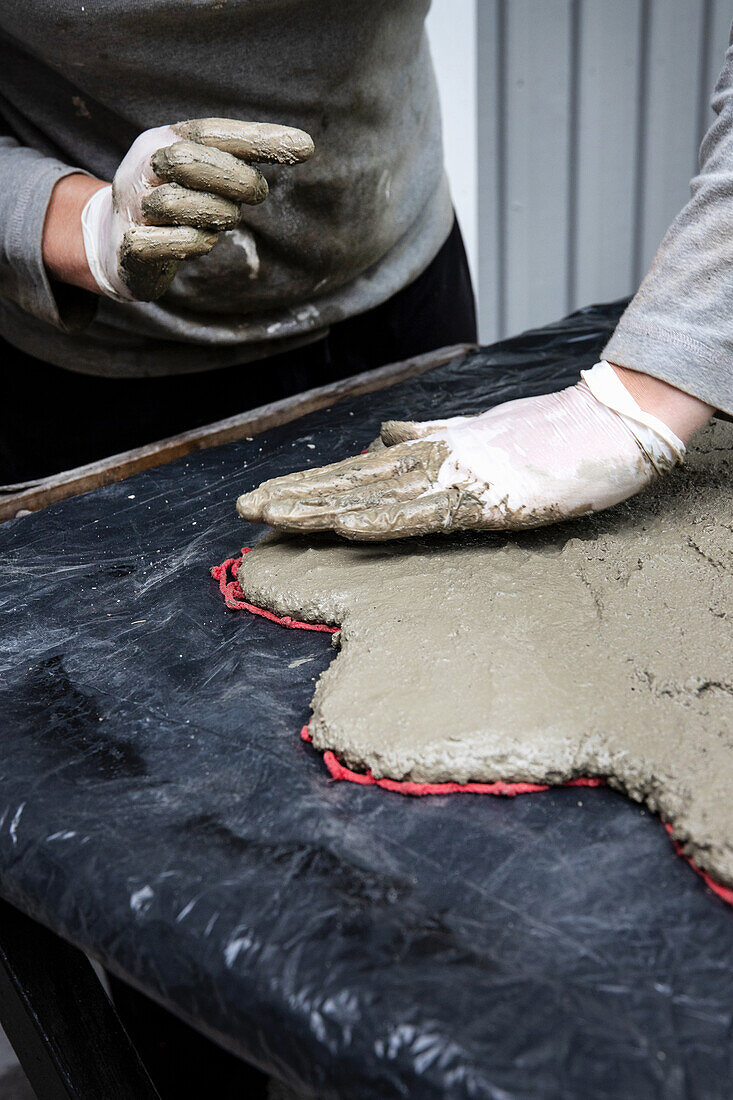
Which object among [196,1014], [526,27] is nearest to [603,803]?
[196,1014]

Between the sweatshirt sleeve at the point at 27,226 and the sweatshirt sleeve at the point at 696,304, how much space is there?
950 millimetres

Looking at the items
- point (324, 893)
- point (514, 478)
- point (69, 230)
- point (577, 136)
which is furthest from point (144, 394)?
point (577, 136)

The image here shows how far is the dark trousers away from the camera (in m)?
1.76

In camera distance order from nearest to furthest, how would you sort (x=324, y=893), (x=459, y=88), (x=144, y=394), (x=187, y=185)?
(x=324, y=893), (x=187, y=185), (x=144, y=394), (x=459, y=88)

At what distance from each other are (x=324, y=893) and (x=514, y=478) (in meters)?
0.57

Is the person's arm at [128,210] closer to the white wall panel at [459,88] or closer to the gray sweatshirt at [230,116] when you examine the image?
the gray sweatshirt at [230,116]

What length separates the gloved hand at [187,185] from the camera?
43.8 inches

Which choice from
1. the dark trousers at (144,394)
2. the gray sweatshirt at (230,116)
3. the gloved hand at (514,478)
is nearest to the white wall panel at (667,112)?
the dark trousers at (144,394)

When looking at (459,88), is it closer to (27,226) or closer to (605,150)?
(605,150)

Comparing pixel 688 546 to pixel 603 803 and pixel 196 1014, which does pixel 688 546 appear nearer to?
pixel 603 803

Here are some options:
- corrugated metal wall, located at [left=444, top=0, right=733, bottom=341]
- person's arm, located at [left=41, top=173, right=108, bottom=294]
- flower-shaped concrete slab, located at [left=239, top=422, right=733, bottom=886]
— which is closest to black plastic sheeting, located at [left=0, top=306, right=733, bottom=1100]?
flower-shaped concrete slab, located at [left=239, top=422, right=733, bottom=886]

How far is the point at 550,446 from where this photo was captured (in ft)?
3.41

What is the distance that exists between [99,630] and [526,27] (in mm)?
3339

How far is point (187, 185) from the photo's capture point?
1.13 meters
